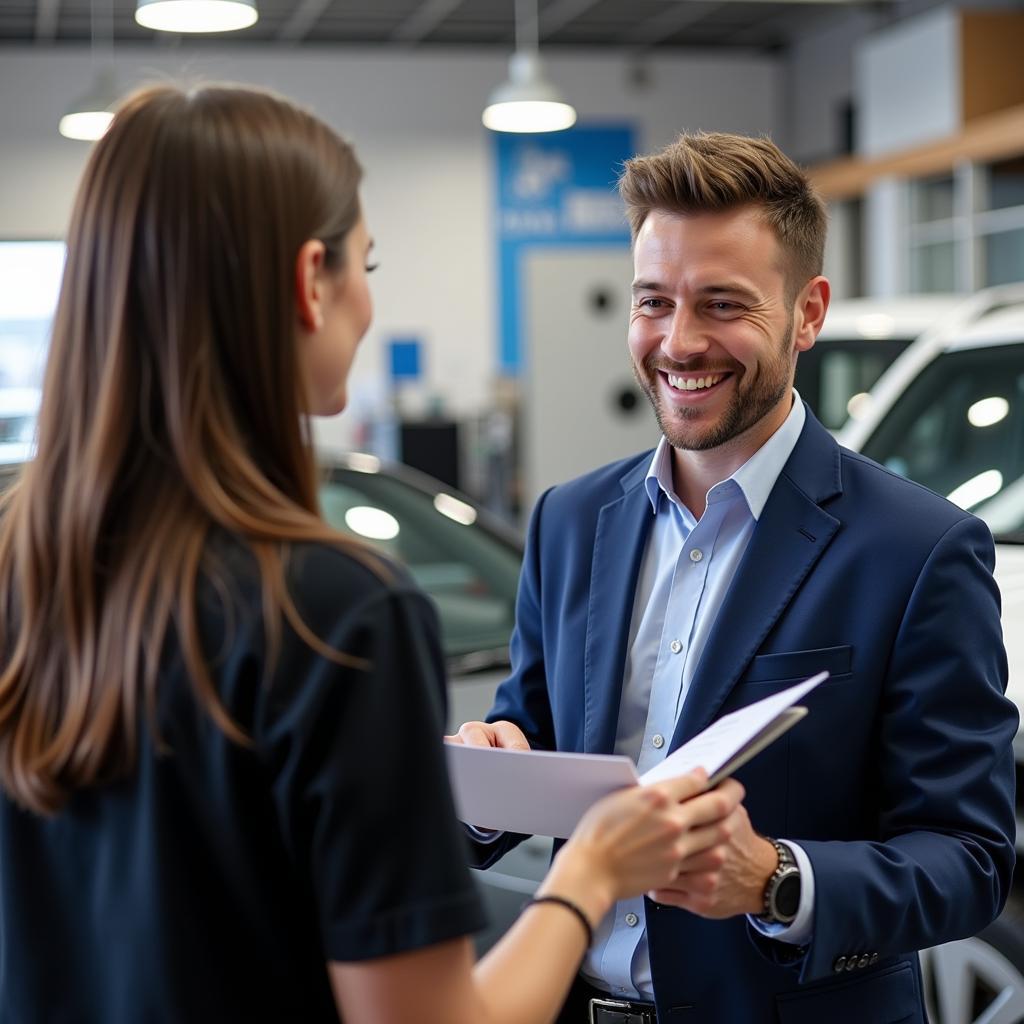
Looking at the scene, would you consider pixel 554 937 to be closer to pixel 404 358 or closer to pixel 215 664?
pixel 215 664

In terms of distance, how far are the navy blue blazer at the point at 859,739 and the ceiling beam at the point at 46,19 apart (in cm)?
1054

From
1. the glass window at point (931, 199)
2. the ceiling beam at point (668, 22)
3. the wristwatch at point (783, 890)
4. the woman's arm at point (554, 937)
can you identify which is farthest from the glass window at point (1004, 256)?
the woman's arm at point (554, 937)

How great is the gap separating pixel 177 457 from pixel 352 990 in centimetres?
38

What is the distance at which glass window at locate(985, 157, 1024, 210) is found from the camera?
33.0 ft

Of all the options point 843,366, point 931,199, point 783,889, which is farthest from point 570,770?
point 931,199

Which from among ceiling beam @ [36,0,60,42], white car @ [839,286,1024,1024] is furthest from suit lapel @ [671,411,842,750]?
ceiling beam @ [36,0,60,42]

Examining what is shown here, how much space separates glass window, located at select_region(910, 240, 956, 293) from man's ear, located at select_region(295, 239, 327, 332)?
1050cm

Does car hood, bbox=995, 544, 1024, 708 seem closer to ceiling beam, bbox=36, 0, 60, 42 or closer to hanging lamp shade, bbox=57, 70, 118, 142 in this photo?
hanging lamp shade, bbox=57, 70, 118, 142

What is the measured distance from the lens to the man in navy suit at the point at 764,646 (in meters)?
1.45

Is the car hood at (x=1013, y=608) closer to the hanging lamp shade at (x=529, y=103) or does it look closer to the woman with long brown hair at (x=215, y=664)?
the woman with long brown hair at (x=215, y=664)

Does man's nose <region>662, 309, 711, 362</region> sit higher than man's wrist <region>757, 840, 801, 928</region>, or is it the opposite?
man's nose <region>662, 309, 711, 362</region>

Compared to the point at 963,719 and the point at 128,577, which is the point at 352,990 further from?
the point at 963,719

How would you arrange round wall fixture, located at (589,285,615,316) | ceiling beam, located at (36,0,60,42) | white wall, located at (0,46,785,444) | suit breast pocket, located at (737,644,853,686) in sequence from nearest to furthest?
suit breast pocket, located at (737,644,853,686) < round wall fixture, located at (589,285,615,316) < ceiling beam, located at (36,0,60,42) < white wall, located at (0,46,785,444)

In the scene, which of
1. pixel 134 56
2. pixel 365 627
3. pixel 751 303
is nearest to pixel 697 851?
pixel 365 627
